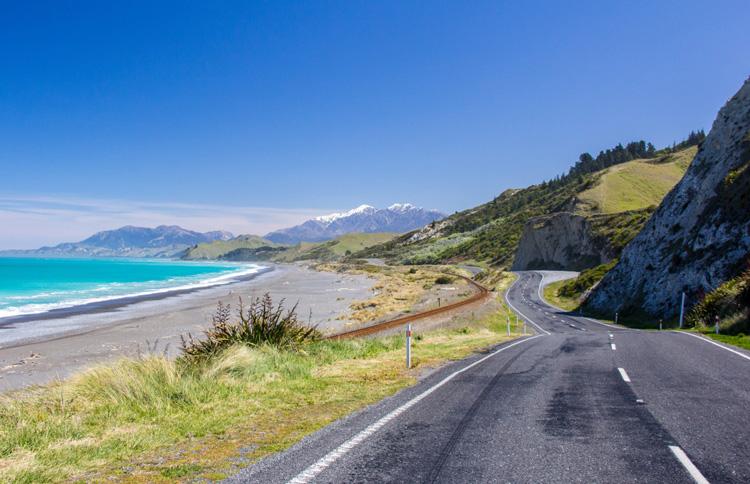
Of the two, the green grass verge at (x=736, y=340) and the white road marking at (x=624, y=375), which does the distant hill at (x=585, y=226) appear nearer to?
the green grass verge at (x=736, y=340)

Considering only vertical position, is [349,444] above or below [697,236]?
below

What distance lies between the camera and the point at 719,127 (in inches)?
1687

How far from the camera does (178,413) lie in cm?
804

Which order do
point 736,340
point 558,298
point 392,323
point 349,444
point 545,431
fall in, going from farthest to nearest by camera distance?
1. point 558,298
2. point 392,323
3. point 736,340
4. point 545,431
5. point 349,444

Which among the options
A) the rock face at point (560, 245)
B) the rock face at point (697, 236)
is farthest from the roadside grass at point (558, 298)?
the rock face at point (560, 245)

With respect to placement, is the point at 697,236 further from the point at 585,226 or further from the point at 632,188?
the point at 632,188

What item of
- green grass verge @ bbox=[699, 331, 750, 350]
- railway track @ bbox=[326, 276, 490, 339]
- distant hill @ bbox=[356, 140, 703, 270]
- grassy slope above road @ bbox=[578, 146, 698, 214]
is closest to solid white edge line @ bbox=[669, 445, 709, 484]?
green grass verge @ bbox=[699, 331, 750, 350]

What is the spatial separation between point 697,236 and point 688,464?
36.3 m

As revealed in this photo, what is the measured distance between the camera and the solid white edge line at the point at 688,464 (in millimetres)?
4840

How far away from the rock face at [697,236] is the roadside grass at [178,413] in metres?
28.2

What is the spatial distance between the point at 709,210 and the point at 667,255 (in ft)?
14.9

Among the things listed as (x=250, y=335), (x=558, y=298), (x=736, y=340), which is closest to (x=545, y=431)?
(x=250, y=335)

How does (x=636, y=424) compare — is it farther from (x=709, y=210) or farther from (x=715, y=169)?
(x=715, y=169)

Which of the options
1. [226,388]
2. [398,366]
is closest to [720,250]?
[398,366]
